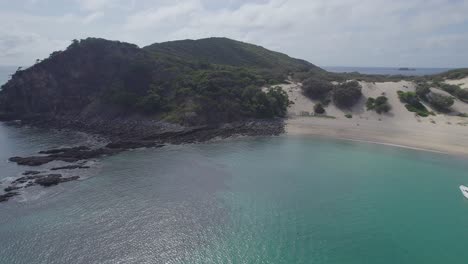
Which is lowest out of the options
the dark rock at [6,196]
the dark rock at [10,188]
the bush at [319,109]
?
the dark rock at [6,196]

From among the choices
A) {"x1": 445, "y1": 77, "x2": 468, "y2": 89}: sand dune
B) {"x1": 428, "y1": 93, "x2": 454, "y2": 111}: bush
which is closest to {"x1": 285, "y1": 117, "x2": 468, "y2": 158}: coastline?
{"x1": 428, "y1": 93, "x2": 454, "y2": 111}: bush

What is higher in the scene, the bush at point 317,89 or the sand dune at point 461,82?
the bush at point 317,89

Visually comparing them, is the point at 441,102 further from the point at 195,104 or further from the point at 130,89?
the point at 130,89

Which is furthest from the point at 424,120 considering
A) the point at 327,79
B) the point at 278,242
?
the point at 278,242

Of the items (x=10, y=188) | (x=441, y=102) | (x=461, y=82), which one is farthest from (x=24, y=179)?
(x=461, y=82)

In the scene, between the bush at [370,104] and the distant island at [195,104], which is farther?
the bush at [370,104]

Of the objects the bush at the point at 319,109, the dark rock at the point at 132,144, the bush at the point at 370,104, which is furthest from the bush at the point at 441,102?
the dark rock at the point at 132,144

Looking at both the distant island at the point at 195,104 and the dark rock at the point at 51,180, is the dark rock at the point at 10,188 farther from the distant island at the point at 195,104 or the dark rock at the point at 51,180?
the distant island at the point at 195,104
